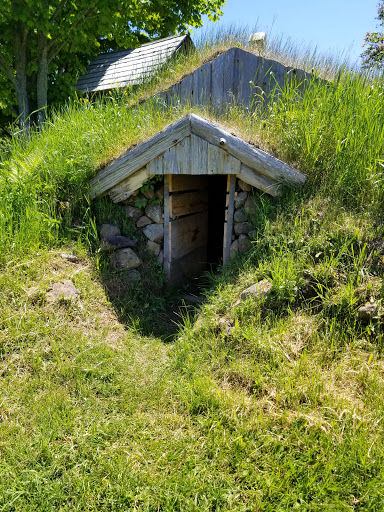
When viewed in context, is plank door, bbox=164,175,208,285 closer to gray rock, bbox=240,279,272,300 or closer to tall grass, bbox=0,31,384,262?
tall grass, bbox=0,31,384,262

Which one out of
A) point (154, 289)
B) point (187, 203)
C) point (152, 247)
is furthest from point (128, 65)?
point (154, 289)

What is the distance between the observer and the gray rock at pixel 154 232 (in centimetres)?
485

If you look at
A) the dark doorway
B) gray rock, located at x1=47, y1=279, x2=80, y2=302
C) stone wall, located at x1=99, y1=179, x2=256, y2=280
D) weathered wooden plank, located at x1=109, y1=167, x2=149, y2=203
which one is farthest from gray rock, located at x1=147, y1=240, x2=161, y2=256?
the dark doorway

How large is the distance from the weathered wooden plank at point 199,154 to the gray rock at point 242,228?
2.53 ft

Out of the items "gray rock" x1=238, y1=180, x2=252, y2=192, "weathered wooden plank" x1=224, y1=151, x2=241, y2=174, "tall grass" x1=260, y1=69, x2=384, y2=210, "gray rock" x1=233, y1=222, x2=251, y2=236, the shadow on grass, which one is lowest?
the shadow on grass

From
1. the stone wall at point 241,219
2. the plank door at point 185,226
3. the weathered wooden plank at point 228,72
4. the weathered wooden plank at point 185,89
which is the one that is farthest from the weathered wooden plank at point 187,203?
the weathered wooden plank at point 185,89

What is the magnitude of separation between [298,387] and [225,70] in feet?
20.0

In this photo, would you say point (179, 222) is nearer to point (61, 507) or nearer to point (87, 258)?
point (87, 258)

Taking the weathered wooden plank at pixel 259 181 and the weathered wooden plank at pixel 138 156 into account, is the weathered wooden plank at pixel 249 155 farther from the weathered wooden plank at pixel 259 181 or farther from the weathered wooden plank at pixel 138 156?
the weathered wooden plank at pixel 138 156

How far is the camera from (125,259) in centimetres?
452

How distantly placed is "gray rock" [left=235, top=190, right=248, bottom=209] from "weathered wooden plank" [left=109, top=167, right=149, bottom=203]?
1.20 meters

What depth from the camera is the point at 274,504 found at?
2.05 meters

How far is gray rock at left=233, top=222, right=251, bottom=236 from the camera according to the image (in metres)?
4.36

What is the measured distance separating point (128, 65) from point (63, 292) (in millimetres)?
7797
